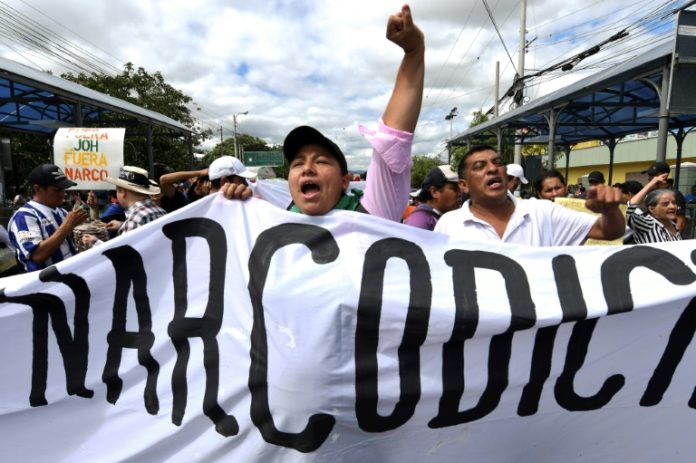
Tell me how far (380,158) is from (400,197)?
207 mm

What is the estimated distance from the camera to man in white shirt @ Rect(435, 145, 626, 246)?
85.7 inches

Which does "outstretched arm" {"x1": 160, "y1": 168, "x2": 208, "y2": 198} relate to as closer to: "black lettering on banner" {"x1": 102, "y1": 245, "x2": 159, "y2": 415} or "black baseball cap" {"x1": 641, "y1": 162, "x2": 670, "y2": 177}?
"black lettering on banner" {"x1": 102, "y1": 245, "x2": 159, "y2": 415}

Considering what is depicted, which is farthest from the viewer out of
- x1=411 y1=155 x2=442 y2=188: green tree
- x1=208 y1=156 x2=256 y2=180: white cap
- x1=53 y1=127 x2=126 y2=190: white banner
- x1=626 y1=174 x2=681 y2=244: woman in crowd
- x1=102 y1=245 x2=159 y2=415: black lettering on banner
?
x1=411 y1=155 x2=442 y2=188: green tree

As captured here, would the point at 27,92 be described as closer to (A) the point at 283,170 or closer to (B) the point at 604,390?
(B) the point at 604,390

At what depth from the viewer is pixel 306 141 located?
1704 mm

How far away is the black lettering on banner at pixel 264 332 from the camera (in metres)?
1.54

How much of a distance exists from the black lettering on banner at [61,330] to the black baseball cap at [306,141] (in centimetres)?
101

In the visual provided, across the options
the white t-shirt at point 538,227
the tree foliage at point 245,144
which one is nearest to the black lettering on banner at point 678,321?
the white t-shirt at point 538,227

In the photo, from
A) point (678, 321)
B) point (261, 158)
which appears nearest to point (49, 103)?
point (678, 321)

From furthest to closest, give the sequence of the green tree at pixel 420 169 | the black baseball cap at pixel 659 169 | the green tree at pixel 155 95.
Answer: the green tree at pixel 420 169 → the green tree at pixel 155 95 → the black baseball cap at pixel 659 169

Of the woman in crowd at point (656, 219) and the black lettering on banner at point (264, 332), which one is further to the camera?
the woman in crowd at point (656, 219)

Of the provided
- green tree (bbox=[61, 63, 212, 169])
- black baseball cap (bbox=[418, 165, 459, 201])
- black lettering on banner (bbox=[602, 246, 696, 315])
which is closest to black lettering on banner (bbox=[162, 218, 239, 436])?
black lettering on banner (bbox=[602, 246, 696, 315])

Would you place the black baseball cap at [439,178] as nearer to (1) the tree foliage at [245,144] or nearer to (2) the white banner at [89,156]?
(2) the white banner at [89,156]

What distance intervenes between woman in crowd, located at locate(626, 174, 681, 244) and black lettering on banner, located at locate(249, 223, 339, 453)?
2259mm
